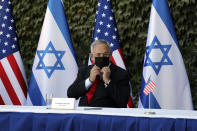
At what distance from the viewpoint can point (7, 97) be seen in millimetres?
4680

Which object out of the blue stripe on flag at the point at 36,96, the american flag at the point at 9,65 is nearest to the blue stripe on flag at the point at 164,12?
the blue stripe on flag at the point at 36,96

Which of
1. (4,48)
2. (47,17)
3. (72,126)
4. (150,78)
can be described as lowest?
(72,126)

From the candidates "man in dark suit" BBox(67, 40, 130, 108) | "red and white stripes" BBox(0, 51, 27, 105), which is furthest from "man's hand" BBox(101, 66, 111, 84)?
"red and white stripes" BBox(0, 51, 27, 105)

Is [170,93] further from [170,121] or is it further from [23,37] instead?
[23,37]

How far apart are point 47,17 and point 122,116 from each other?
265 centimetres

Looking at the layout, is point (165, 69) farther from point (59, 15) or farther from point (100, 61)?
point (59, 15)

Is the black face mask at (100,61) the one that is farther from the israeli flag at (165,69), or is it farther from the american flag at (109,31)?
the american flag at (109,31)

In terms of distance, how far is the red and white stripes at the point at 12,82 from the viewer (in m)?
4.67

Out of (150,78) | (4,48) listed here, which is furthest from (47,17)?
(150,78)

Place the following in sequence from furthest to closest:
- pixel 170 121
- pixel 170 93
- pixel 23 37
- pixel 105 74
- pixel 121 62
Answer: pixel 23 37 < pixel 121 62 < pixel 170 93 < pixel 105 74 < pixel 170 121

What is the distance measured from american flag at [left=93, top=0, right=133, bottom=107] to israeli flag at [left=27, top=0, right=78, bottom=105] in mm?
422

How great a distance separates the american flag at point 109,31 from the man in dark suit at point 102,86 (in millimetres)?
1116

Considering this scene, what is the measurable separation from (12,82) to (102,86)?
1.79 m

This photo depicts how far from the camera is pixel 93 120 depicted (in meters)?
2.42
